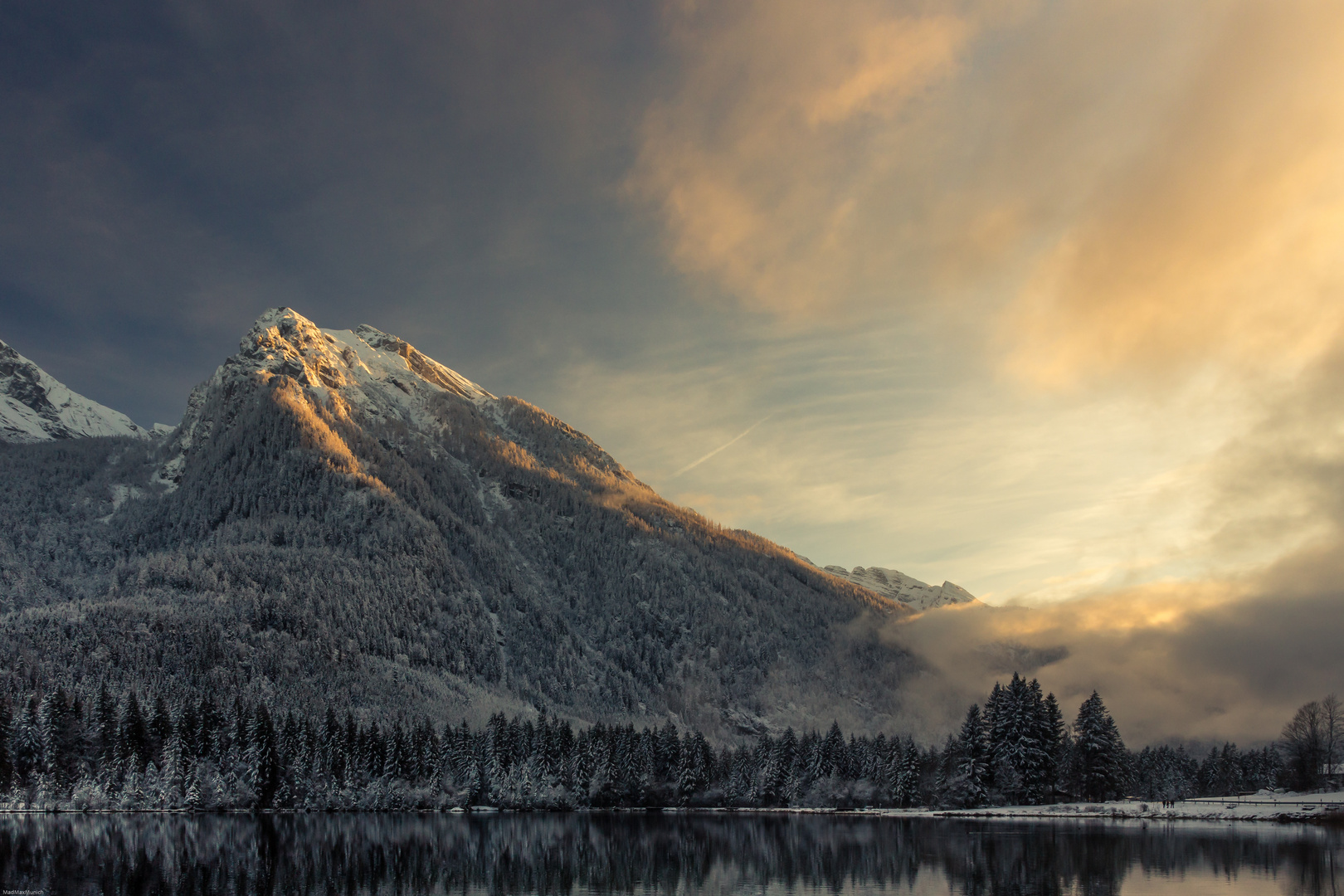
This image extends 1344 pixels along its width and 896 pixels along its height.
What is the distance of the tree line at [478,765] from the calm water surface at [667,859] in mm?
29651

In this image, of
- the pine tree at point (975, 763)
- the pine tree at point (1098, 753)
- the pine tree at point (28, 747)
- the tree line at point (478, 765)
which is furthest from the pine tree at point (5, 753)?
the pine tree at point (1098, 753)

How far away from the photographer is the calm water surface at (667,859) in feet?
218

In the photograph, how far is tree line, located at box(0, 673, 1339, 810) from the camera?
15625 cm

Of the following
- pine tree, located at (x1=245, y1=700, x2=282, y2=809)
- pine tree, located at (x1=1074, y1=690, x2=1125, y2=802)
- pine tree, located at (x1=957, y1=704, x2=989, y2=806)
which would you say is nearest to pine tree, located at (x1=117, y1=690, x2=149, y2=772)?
pine tree, located at (x1=245, y1=700, x2=282, y2=809)

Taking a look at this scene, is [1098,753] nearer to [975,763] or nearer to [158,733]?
[975,763]

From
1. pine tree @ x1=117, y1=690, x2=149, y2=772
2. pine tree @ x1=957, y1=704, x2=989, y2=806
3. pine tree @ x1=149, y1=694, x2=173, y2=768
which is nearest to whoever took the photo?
pine tree @ x1=957, y1=704, x2=989, y2=806

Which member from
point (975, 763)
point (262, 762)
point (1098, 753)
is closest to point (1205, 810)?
point (1098, 753)

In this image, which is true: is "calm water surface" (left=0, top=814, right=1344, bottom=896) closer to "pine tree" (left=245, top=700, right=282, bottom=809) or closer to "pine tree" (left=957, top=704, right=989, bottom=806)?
"pine tree" (left=957, top=704, right=989, bottom=806)

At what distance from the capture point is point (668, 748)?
7830 inches

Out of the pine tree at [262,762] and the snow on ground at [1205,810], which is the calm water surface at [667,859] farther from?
the pine tree at [262,762]

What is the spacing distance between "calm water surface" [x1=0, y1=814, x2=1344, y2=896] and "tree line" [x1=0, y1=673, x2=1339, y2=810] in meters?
29.7

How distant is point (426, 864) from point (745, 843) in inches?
1565

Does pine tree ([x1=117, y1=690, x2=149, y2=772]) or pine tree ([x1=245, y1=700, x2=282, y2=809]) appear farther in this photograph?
pine tree ([x1=245, y1=700, x2=282, y2=809])

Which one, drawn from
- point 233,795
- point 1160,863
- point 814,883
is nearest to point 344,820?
point 233,795
